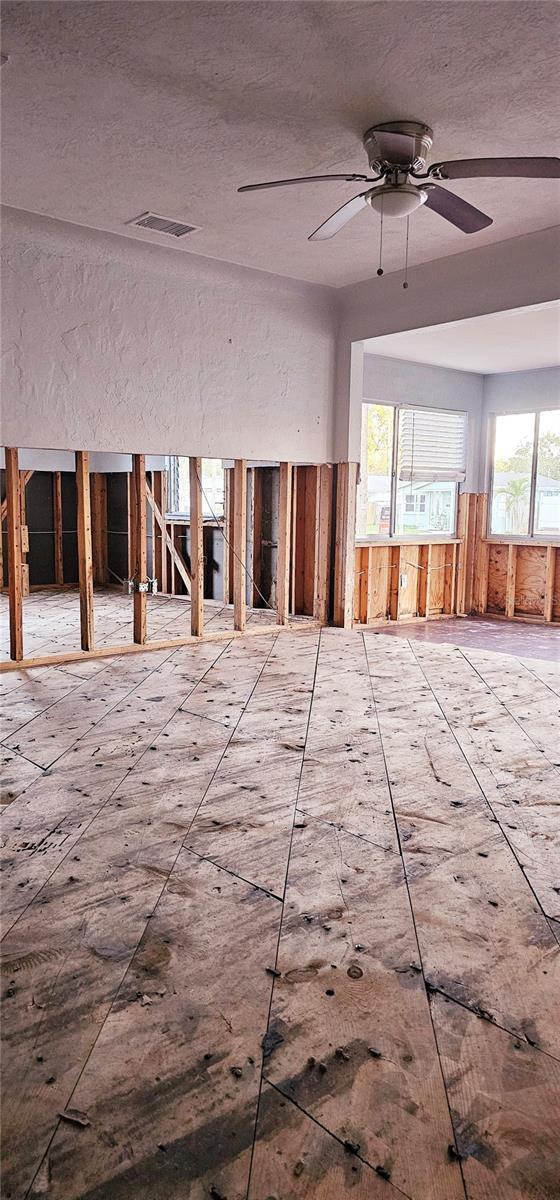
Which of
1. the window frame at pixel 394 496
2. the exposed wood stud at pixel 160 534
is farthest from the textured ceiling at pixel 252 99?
the exposed wood stud at pixel 160 534

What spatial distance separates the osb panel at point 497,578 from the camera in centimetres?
1089

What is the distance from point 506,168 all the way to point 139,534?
4.25 m

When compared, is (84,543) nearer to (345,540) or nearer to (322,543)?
(322,543)

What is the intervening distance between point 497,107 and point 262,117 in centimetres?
132

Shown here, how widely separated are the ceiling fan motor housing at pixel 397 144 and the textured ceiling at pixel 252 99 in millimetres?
87

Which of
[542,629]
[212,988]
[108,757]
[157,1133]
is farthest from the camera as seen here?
[542,629]

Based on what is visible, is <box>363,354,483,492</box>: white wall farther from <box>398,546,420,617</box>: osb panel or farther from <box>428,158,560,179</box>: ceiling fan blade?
<box>428,158,560,179</box>: ceiling fan blade

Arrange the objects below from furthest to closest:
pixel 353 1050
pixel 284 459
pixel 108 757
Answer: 1. pixel 284 459
2. pixel 108 757
3. pixel 353 1050

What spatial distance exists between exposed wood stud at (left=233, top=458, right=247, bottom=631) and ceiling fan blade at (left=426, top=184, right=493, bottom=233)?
11.3ft

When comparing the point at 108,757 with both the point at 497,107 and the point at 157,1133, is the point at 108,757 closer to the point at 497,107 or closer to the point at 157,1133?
the point at 157,1133

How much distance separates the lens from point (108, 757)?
158 inches

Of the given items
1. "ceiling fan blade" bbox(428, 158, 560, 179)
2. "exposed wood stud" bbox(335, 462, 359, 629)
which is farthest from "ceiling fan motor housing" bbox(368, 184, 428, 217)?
"exposed wood stud" bbox(335, 462, 359, 629)

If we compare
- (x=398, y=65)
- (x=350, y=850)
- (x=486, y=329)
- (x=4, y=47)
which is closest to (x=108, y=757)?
(x=350, y=850)

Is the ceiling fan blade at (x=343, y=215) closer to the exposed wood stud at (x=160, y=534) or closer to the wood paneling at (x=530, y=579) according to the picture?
the exposed wood stud at (x=160, y=534)
